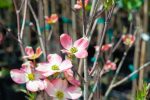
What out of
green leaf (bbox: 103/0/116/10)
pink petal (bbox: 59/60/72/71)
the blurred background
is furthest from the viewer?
the blurred background

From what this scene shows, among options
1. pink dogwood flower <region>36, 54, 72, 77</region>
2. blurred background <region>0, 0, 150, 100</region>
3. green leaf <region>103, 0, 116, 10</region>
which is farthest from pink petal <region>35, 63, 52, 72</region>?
blurred background <region>0, 0, 150, 100</region>

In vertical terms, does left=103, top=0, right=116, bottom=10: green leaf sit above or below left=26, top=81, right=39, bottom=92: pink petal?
above

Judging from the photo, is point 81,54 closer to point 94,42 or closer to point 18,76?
point 18,76

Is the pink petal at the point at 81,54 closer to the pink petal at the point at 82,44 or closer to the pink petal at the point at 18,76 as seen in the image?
the pink petal at the point at 82,44

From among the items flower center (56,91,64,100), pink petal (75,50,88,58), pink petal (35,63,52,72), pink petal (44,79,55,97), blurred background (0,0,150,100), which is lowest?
blurred background (0,0,150,100)

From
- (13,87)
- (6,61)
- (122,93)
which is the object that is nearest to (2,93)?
(13,87)

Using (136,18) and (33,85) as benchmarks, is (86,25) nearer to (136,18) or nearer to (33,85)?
(33,85)

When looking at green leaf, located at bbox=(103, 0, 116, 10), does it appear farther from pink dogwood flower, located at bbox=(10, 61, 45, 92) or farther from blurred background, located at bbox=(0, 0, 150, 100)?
blurred background, located at bbox=(0, 0, 150, 100)
